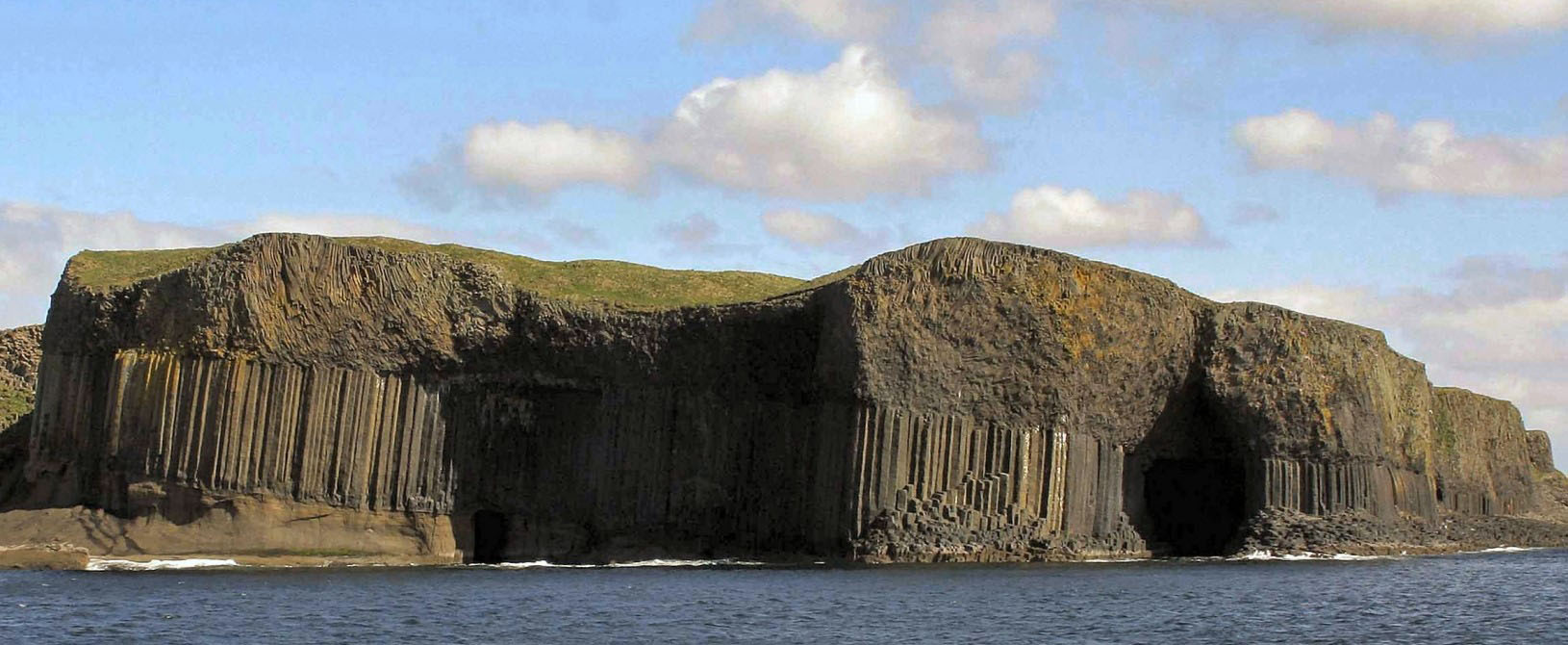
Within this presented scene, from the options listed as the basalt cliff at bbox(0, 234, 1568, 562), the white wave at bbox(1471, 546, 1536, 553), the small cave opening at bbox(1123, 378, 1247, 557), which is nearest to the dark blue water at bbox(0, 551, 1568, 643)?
the basalt cliff at bbox(0, 234, 1568, 562)

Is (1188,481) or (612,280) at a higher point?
(612,280)

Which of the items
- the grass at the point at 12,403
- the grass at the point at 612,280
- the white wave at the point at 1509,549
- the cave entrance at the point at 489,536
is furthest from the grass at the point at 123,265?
the white wave at the point at 1509,549

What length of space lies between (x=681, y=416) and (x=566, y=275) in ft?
21.7

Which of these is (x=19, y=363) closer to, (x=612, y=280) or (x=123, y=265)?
(x=123, y=265)

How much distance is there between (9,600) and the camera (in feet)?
132

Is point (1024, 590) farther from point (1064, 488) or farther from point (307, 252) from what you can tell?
point (307, 252)

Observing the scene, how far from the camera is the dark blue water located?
115 ft

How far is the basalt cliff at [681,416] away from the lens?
5525cm

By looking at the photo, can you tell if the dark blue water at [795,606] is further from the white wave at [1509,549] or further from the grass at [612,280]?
the white wave at [1509,549]

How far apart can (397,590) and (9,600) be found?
8649mm

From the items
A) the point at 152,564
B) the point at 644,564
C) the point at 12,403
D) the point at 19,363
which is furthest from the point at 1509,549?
the point at 19,363

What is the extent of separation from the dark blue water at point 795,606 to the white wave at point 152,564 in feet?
6.57

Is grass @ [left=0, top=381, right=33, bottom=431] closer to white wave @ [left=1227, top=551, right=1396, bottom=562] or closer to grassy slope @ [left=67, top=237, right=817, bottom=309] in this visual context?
grassy slope @ [left=67, top=237, right=817, bottom=309]

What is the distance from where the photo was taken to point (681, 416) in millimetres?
60281
